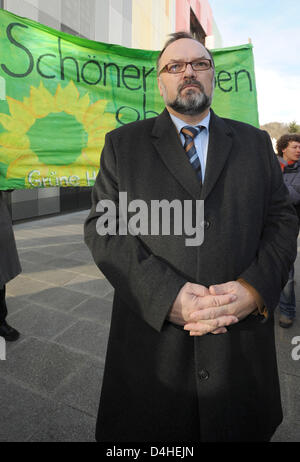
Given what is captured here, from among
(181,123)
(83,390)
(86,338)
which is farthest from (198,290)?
(86,338)

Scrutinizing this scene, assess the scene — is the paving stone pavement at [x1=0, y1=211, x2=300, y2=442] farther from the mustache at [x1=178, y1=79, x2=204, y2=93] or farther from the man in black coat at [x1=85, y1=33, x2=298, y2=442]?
the mustache at [x1=178, y1=79, x2=204, y2=93]

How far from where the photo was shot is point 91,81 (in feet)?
10.1

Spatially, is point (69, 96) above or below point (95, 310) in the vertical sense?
above

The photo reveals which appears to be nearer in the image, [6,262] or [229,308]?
[229,308]

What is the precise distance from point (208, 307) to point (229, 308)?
80 millimetres

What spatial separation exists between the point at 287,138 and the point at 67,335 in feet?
10.3

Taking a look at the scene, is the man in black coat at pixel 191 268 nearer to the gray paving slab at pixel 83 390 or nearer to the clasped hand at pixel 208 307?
the clasped hand at pixel 208 307

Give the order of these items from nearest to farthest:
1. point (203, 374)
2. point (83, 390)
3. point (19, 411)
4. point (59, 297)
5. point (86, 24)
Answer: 1. point (203, 374)
2. point (19, 411)
3. point (83, 390)
4. point (59, 297)
5. point (86, 24)

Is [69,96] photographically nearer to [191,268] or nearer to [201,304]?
[191,268]

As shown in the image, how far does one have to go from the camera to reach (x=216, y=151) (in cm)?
131

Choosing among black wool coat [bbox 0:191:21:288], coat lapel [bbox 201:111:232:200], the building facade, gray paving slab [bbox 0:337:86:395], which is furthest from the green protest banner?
the building facade

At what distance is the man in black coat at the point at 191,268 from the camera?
1.18m
